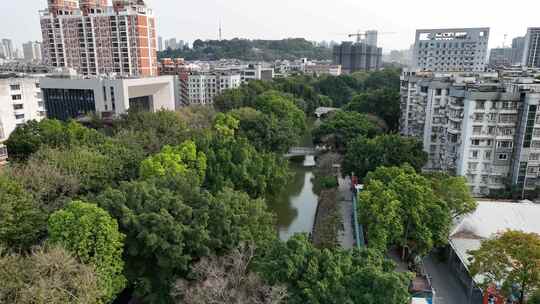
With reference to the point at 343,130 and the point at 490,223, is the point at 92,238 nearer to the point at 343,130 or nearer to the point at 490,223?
the point at 490,223

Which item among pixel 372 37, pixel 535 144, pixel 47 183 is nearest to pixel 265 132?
pixel 47 183

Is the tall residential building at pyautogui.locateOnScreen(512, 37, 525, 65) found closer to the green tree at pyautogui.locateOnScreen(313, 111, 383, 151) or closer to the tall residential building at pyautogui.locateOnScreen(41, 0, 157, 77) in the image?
the green tree at pyautogui.locateOnScreen(313, 111, 383, 151)

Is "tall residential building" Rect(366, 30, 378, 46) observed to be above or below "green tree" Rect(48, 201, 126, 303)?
above

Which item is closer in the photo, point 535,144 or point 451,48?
point 535,144

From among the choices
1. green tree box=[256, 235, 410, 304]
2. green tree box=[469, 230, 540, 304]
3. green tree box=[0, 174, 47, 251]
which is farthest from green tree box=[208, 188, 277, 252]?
green tree box=[469, 230, 540, 304]

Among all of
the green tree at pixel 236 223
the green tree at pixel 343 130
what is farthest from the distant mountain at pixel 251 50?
the green tree at pixel 236 223
